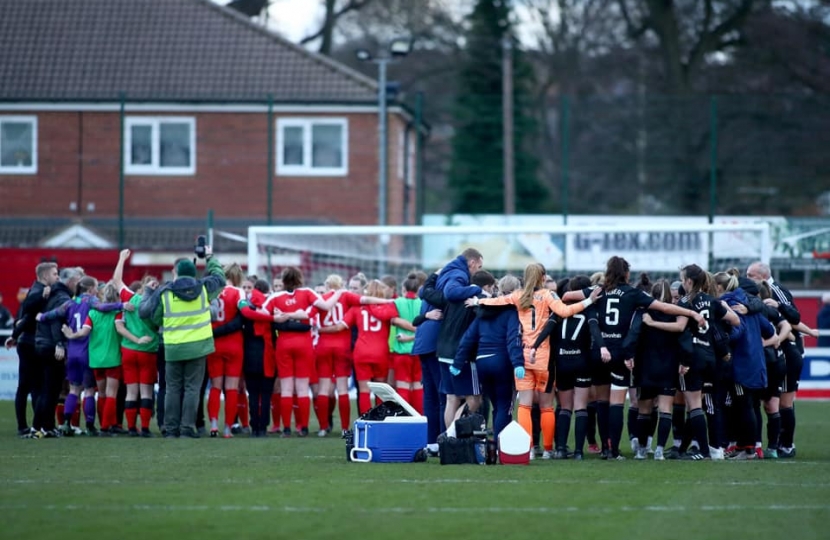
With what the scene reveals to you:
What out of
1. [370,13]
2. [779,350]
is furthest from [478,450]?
[370,13]

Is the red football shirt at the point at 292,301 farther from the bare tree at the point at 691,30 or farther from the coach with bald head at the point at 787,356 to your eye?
the bare tree at the point at 691,30

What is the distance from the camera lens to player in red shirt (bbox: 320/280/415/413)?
1631 centimetres

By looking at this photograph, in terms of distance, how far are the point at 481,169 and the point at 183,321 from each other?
2583 cm

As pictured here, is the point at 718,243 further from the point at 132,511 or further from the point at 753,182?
the point at 132,511

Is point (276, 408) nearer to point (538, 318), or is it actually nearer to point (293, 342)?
point (293, 342)

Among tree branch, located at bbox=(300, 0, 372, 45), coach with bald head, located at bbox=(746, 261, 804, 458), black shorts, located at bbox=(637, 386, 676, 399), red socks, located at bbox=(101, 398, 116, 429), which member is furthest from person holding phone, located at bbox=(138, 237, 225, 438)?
tree branch, located at bbox=(300, 0, 372, 45)

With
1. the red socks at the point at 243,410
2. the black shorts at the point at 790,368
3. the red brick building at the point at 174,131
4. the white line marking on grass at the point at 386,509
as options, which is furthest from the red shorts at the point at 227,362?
the red brick building at the point at 174,131

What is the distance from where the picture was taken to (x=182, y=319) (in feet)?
50.3

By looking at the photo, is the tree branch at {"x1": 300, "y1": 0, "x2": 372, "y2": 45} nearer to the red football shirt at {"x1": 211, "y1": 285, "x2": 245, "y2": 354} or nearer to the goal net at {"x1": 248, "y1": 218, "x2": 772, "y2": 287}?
the goal net at {"x1": 248, "y1": 218, "x2": 772, "y2": 287}

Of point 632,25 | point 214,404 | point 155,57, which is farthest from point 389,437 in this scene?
point 632,25

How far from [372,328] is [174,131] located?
1937 cm

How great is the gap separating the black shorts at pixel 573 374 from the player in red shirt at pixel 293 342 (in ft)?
11.6

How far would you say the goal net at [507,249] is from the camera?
23.9 m

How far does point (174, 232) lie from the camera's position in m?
33.1
